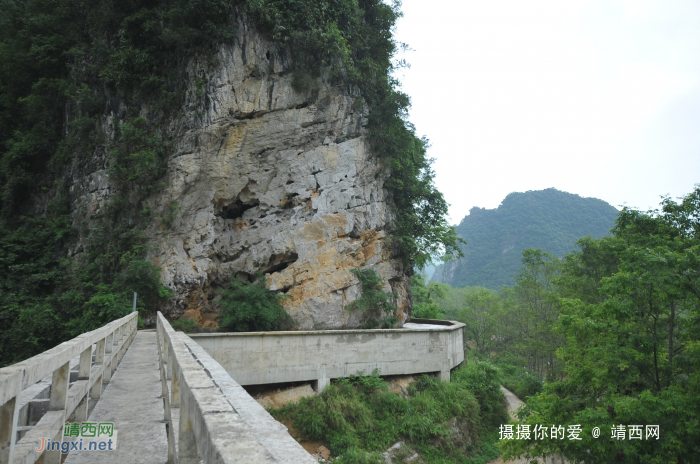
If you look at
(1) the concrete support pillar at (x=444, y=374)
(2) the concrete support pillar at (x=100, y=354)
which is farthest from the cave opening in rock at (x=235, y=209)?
(2) the concrete support pillar at (x=100, y=354)

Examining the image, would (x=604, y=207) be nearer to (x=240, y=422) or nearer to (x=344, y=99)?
(x=344, y=99)

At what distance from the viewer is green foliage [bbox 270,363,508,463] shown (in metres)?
13.2

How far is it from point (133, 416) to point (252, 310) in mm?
11884

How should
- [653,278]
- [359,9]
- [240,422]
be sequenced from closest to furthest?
1. [240,422]
2. [653,278]
3. [359,9]

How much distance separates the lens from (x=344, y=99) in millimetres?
20484

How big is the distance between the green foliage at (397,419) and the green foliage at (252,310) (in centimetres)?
333

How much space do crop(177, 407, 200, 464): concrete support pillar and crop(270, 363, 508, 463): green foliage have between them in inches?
455

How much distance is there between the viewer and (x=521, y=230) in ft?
334

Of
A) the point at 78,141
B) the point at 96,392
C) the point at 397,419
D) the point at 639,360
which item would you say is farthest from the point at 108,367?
the point at 78,141

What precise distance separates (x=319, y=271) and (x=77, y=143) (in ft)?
44.4

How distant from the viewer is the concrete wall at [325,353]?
1409 cm

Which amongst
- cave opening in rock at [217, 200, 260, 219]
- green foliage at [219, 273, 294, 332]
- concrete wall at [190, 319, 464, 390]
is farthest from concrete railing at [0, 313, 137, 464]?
cave opening in rock at [217, 200, 260, 219]

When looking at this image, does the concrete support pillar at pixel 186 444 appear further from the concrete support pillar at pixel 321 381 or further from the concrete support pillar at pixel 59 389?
the concrete support pillar at pixel 321 381

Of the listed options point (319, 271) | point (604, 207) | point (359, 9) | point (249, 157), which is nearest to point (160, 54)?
point (249, 157)
